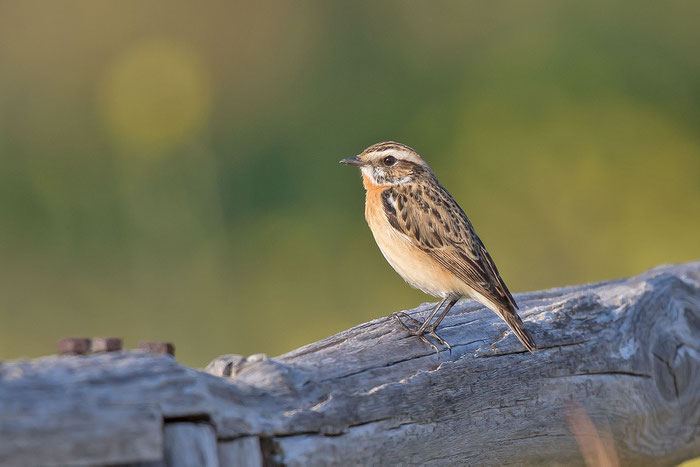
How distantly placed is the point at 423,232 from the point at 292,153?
3.95m

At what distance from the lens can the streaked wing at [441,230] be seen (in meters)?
4.81

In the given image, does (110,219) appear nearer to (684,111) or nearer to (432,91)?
(432,91)

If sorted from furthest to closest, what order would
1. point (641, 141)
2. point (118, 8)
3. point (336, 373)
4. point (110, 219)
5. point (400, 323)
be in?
point (118, 8) < point (641, 141) < point (110, 219) < point (400, 323) < point (336, 373)

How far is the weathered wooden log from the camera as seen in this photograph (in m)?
2.29

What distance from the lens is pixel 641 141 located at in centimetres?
905

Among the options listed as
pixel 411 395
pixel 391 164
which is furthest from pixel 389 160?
pixel 411 395

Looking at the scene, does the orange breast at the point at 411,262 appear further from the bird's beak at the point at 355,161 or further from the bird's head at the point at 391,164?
the bird's beak at the point at 355,161

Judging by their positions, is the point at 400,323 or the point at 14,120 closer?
the point at 400,323

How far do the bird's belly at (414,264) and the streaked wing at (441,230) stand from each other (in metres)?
0.04

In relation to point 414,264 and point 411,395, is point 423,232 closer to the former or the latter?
point 414,264

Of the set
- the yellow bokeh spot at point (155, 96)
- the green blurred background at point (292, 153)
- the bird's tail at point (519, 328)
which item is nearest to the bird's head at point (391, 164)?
the bird's tail at point (519, 328)

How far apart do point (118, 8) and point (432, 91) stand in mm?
3587

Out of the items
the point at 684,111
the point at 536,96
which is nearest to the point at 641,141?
the point at 684,111

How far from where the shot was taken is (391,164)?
564cm
